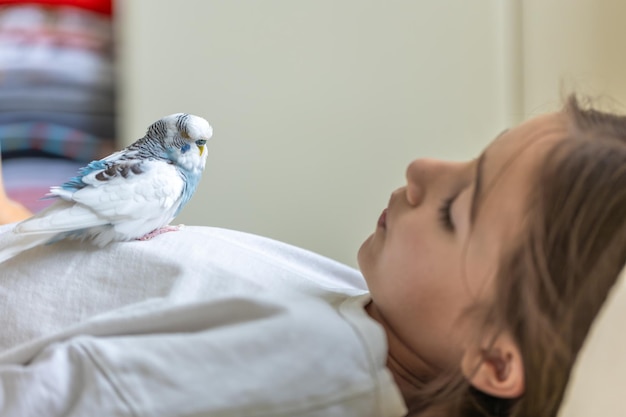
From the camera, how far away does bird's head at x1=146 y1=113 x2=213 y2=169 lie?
602 millimetres

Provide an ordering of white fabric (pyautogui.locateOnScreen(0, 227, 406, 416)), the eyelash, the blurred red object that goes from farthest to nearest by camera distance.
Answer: the blurred red object, the eyelash, white fabric (pyautogui.locateOnScreen(0, 227, 406, 416))

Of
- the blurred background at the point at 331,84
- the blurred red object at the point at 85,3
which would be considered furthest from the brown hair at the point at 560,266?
the blurred red object at the point at 85,3

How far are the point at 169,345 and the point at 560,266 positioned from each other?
0.92 feet

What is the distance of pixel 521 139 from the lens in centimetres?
53

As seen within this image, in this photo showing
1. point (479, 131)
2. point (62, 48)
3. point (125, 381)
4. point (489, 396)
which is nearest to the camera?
point (125, 381)

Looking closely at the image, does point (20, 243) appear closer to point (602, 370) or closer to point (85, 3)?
point (602, 370)

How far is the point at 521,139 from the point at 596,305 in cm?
14

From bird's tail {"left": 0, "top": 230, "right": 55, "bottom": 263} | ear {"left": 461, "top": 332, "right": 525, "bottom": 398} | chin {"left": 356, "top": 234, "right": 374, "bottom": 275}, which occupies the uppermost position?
bird's tail {"left": 0, "top": 230, "right": 55, "bottom": 263}

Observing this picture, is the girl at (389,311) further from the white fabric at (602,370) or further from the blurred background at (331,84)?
the blurred background at (331,84)

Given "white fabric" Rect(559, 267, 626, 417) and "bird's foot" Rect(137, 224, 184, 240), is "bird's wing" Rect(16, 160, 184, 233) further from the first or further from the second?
"white fabric" Rect(559, 267, 626, 417)

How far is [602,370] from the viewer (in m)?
0.47

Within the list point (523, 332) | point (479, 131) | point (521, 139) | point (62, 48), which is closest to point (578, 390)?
point (523, 332)

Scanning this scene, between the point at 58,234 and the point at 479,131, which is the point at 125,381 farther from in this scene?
the point at 479,131

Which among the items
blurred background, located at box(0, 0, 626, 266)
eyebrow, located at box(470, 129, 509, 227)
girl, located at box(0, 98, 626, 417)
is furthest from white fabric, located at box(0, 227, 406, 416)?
blurred background, located at box(0, 0, 626, 266)
